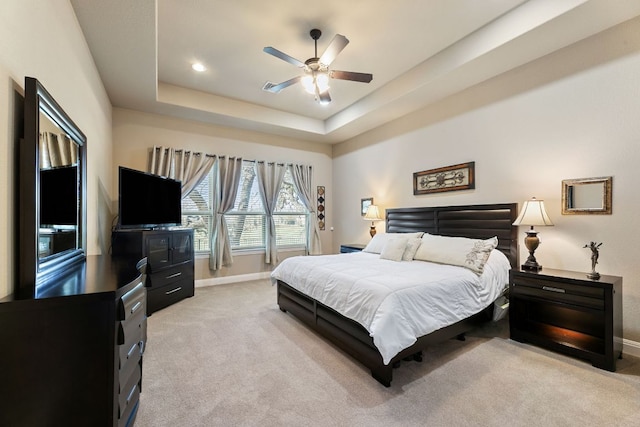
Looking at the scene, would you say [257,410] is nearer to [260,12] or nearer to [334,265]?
[334,265]

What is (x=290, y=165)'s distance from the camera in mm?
5945

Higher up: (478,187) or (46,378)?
(478,187)

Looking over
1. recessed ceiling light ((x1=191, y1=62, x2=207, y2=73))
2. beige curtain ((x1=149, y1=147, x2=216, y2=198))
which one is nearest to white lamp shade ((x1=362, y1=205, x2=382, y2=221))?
beige curtain ((x1=149, y1=147, x2=216, y2=198))

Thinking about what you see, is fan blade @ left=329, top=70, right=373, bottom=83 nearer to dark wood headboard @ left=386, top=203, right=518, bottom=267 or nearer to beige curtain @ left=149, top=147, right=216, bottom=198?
dark wood headboard @ left=386, top=203, right=518, bottom=267

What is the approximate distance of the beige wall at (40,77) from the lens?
126 cm

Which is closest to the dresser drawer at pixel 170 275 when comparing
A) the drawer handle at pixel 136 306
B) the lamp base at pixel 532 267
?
the drawer handle at pixel 136 306

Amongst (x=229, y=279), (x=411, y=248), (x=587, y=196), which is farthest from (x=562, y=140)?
(x=229, y=279)

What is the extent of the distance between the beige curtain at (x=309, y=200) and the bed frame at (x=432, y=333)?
5.91ft

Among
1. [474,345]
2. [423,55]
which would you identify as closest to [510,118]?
[423,55]

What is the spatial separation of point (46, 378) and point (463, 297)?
286cm

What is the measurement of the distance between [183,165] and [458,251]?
4.41 m

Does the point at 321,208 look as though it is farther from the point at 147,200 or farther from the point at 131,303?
the point at 131,303

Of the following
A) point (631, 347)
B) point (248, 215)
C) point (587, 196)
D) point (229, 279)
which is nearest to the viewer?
point (631, 347)

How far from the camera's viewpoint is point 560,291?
2543 millimetres
